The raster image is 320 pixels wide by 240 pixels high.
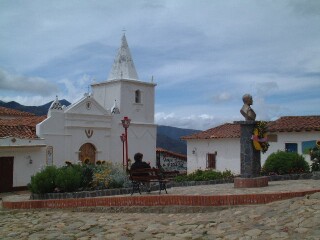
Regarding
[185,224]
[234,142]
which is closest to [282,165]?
[234,142]

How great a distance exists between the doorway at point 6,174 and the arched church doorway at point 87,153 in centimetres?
532

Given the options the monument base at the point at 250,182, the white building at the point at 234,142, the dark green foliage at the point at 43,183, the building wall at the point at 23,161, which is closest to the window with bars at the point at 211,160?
the white building at the point at 234,142

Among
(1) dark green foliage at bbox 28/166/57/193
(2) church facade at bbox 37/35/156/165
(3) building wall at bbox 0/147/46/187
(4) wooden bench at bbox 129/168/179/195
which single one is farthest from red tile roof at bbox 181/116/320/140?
(1) dark green foliage at bbox 28/166/57/193

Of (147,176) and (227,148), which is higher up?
(227,148)

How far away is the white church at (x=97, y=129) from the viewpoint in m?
21.5

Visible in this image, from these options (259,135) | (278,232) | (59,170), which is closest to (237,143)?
(259,135)

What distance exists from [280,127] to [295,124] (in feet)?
2.73

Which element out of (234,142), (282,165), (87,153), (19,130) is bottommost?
(282,165)

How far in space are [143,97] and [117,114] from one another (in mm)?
3253

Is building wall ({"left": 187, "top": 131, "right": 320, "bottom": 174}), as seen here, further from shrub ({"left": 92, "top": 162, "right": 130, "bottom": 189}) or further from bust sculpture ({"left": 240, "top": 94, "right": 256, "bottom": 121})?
shrub ({"left": 92, "top": 162, "right": 130, "bottom": 189})

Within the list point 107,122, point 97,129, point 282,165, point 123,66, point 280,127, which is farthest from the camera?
point 123,66

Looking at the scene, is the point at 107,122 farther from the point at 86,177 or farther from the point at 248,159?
the point at 248,159

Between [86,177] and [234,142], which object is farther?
[234,142]

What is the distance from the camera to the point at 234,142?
2694 centimetres
